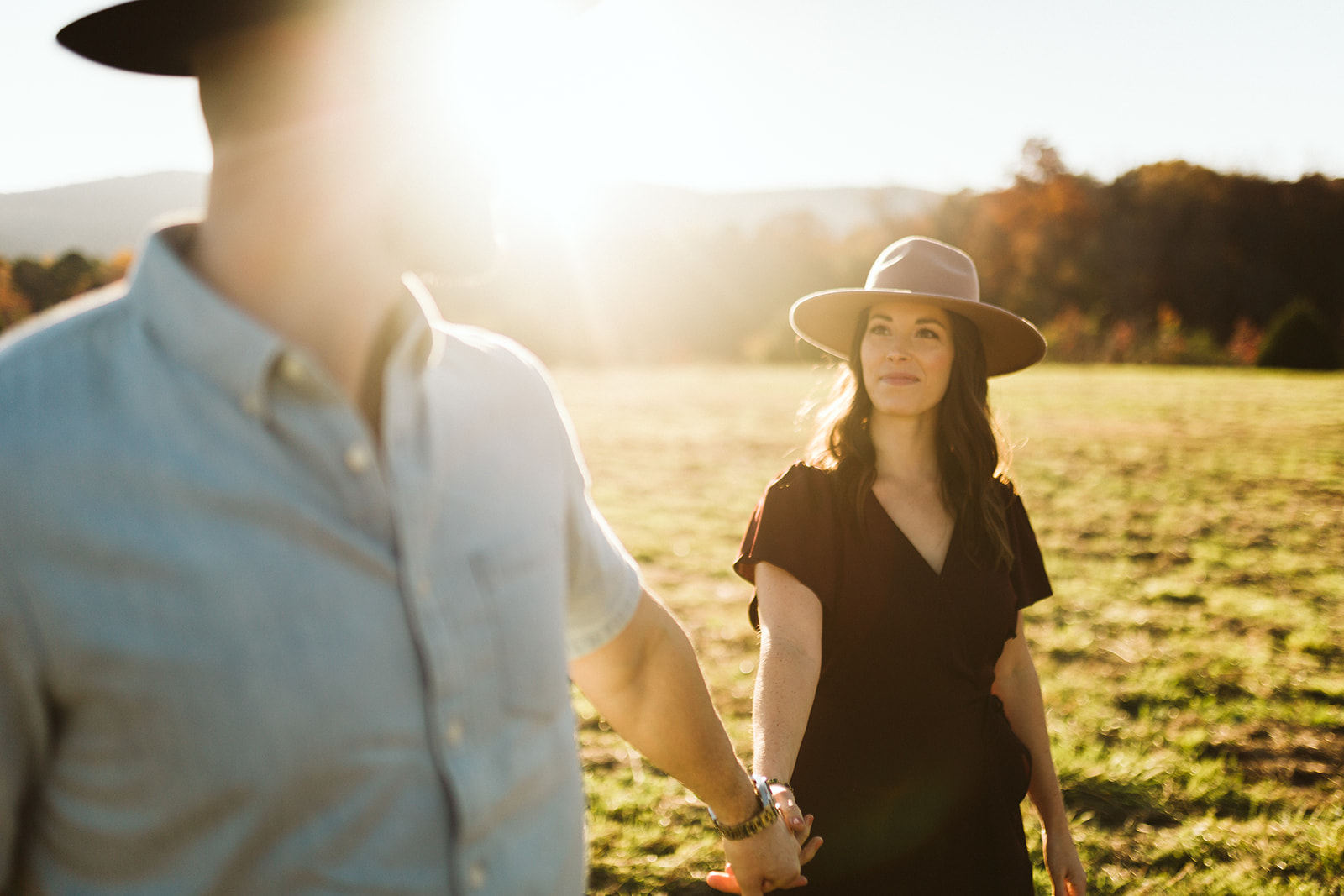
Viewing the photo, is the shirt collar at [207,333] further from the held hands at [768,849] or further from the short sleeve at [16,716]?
the held hands at [768,849]

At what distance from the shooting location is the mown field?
3.46 meters

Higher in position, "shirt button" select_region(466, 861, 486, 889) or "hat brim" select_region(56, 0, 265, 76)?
"hat brim" select_region(56, 0, 265, 76)

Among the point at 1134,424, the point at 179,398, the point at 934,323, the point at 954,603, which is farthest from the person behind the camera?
the point at 1134,424

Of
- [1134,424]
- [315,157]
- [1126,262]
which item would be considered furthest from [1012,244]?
[315,157]

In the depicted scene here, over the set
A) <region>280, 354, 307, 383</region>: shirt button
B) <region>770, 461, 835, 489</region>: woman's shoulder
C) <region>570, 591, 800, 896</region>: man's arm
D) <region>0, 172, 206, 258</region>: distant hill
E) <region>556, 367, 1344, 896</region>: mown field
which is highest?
<region>0, 172, 206, 258</region>: distant hill

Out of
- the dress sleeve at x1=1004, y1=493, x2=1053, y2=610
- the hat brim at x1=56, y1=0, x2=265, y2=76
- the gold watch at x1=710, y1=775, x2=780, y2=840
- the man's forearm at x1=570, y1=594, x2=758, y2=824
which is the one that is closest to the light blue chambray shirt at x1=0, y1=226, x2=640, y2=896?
the hat brim at x1=56, y1=0, x2=265, y2=76

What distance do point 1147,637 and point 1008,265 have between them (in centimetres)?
3965

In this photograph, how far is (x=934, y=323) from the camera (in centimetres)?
257

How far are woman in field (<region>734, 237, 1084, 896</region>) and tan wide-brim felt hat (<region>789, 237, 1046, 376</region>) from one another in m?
0.02

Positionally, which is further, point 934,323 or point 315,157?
point 934,323

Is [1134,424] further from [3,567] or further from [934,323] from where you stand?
[3,567]

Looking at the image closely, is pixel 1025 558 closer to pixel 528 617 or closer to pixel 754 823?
pixel 754 823

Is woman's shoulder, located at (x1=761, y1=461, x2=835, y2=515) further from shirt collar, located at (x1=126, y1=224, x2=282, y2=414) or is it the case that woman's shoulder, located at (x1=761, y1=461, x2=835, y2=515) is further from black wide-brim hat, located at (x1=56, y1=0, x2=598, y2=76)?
shirt collar, located at (x1=126, y1=224, x2=282, y2=414)

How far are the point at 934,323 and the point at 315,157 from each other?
6.37ft
